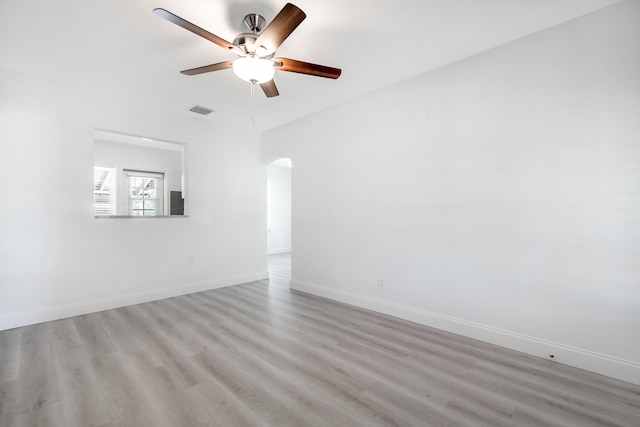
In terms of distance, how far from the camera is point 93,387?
74.6 inches

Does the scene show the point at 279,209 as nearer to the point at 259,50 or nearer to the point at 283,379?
the point at 259,50

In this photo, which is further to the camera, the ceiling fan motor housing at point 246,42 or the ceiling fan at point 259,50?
the ceiling fan motor housing at point 246,42

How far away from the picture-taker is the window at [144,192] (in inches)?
243

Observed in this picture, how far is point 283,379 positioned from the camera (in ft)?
6.50

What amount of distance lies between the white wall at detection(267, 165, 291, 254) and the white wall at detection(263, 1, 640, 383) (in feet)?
16.1

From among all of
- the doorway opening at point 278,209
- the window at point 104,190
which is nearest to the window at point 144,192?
the window at point 104,190

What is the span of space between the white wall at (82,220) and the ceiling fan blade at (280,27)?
264cm

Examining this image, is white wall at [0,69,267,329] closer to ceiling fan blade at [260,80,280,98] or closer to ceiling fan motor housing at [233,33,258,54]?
ceiling fan blade at [260,80,280,98]

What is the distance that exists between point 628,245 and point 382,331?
1.99 meters

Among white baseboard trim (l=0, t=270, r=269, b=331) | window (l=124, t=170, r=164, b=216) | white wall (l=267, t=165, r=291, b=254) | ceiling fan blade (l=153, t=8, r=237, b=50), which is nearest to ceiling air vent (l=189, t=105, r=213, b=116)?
ceiling fan blade (l=153, t=8, r=237, b=50)

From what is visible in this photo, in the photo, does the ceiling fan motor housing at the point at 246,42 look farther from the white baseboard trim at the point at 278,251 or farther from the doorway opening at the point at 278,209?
the white baseboard trim at the point at 278,251

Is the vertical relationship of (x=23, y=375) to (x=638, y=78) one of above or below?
below

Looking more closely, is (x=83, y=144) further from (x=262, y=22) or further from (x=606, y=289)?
(x=606, y=289)

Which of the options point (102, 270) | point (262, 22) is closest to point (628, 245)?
point (262, 22)
